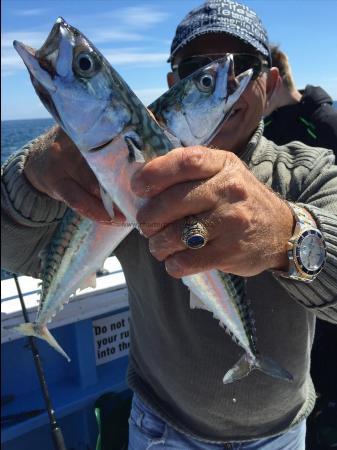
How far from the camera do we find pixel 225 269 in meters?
1.21

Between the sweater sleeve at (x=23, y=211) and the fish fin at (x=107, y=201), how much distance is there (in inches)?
17.5

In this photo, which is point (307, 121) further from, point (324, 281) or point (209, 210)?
point (209, 210)

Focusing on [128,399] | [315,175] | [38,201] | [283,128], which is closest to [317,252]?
[315,175]

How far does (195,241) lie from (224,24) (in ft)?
3.96

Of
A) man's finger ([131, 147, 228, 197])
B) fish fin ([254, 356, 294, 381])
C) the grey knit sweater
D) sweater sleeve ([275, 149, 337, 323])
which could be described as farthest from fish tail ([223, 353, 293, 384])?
man's finger ([131, 147, 228, 197])

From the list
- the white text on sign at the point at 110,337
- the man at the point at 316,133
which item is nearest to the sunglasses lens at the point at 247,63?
the man at the point at 316,133

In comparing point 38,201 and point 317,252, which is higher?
point 38,201

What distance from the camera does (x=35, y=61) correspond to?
1.16 m

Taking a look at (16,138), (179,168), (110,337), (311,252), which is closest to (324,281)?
(311,252)

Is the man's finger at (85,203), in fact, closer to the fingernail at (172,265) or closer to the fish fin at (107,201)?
the fish fin at (107,201)

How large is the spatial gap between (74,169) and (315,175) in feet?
2.70

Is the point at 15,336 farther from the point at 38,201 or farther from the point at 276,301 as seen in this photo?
the point at 276,301

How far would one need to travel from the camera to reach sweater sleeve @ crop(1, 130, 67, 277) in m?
1.73

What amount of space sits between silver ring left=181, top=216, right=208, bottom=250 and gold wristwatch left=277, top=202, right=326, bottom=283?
11.3 inches
